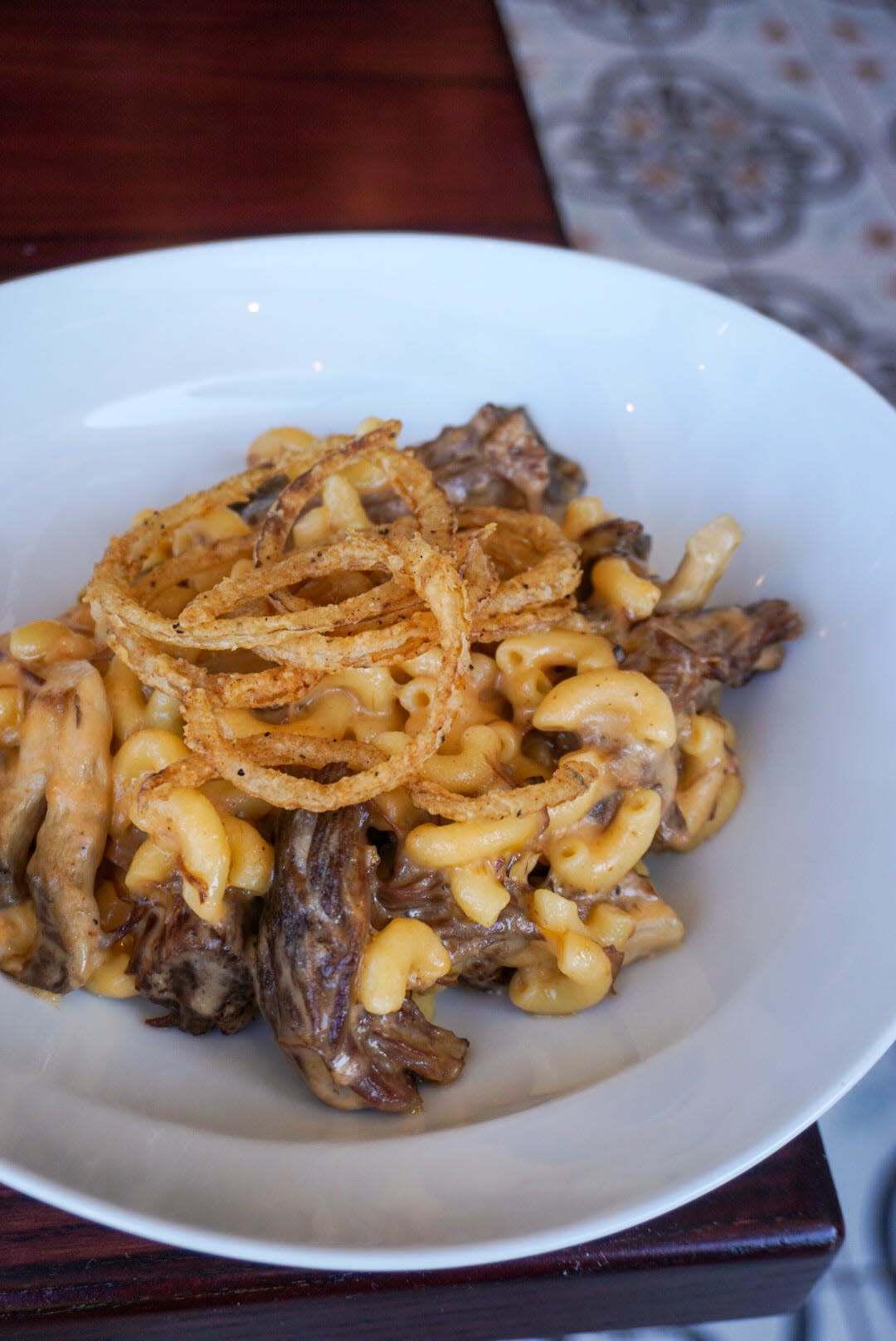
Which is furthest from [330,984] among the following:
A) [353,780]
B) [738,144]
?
[738,144]

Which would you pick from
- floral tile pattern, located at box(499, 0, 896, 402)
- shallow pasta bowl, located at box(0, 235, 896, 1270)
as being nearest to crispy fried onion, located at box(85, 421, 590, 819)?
shallow pasta bowl, located at box(0, 235, 896, 1270)

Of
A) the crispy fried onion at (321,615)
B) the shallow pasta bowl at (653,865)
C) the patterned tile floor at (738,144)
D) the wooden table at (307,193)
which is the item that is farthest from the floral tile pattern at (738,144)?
the crispy fried onion at (321,615)

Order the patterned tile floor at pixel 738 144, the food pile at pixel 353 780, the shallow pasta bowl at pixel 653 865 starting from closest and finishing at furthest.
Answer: the shallow pasta bowl at pixel 653 865 < the food pile at pixel 353 780 < the patterned tile floor at pixel 738 144

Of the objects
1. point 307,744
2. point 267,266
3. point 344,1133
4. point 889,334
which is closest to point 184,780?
point 307,744

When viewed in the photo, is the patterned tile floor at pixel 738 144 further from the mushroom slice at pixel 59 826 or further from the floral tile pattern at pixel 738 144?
the mushroom slice at pixel 59 826

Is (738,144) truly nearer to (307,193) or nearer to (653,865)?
(307,193)

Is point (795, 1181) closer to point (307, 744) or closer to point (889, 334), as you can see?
point (307, 744)
